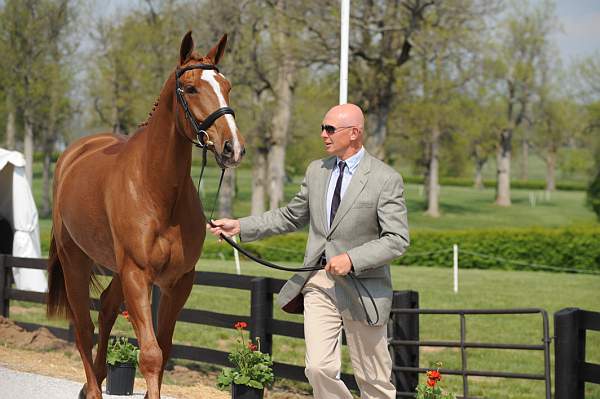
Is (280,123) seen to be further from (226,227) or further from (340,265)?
(340,265)

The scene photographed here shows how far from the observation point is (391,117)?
43094 millimetres

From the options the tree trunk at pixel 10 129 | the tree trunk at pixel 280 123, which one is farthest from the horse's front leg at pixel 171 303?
the tree trunk at pixel 10 129

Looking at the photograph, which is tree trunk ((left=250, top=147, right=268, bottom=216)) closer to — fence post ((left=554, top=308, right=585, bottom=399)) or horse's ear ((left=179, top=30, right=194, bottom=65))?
fence post ((left=554, top=308, right=585, bottom=399))

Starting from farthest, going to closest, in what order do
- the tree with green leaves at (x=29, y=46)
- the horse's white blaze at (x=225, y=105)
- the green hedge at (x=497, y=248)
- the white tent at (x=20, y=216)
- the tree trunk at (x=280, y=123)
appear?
the tree with green leaves at (x=29, y=46), the tree trunk at (x=280, y=123), the green hedge at (x=497, y=248), the white tent at (x=20, y=216), the horse's white blaze at (x=225, y=105)

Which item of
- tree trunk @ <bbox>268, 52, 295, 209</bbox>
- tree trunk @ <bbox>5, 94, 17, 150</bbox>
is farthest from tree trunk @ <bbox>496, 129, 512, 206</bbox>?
tree trunk @ <bbox>5, 94, 17, 150</bbox>

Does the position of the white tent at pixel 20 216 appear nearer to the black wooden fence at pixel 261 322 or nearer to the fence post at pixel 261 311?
the black wooden fence at pixel 261 322

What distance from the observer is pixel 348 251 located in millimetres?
4902

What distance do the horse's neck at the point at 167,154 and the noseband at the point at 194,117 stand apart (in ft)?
0.55

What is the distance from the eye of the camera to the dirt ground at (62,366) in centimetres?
826

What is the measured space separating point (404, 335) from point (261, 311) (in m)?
1.61

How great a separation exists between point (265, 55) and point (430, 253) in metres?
11.7

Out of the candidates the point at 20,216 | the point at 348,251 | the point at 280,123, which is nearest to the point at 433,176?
the point at 280,123

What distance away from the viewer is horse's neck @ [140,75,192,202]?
530cm

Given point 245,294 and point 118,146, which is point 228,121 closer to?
point 118,146
